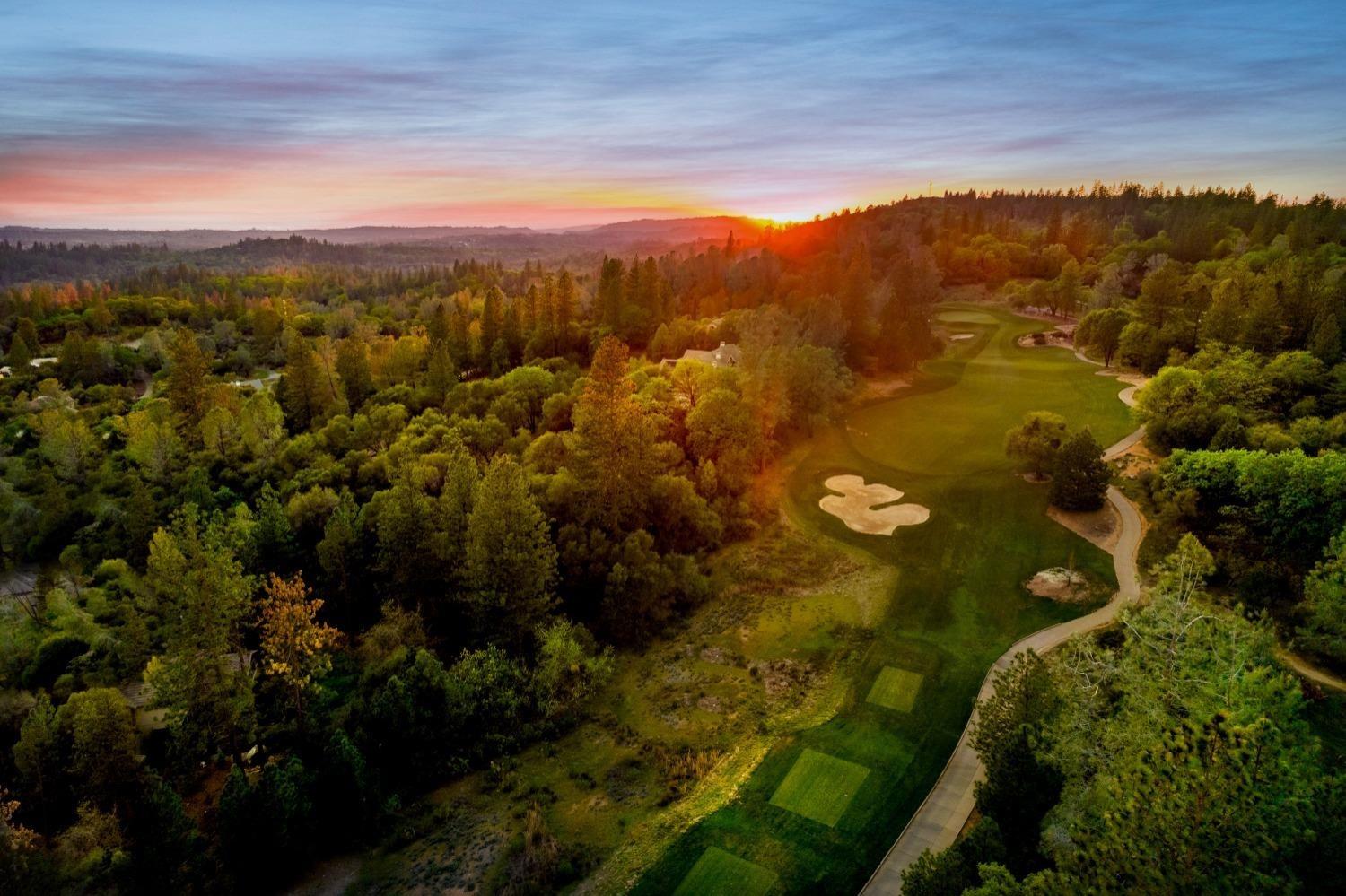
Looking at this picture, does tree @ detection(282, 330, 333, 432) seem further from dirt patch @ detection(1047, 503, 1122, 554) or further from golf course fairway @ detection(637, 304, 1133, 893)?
dirt patch @ detection(1047, 503, 1122, 554)

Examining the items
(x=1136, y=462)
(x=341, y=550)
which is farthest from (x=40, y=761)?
(x=1136, y=462)

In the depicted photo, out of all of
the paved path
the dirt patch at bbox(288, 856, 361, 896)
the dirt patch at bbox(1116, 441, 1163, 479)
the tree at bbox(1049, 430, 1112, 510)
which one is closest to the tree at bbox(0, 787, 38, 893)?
the dirt patch at bbox(288, 856, 361, 896)

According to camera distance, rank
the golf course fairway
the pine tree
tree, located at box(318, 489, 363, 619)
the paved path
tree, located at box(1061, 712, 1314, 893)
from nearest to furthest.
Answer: tree, located at box(1061, 712, 1314, 893)
the golf course fairway
the paved path
tree, located at box(318, 489, 363, 619)
the pine tree

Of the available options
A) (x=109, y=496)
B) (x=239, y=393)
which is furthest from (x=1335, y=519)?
(x=239, y=393)

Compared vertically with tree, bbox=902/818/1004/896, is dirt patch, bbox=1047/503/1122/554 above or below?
below

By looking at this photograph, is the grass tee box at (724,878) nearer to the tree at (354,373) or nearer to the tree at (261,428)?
the tree at (261,428)

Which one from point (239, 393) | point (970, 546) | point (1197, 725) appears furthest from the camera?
point (239, 393)

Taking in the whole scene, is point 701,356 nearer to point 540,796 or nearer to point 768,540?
point 768,540
